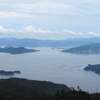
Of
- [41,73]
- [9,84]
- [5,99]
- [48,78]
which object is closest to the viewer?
[5,99]

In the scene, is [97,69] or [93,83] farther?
[97,69]

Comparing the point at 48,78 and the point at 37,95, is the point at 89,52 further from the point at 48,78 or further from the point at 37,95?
the point at 37,95

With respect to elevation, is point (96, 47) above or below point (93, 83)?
above

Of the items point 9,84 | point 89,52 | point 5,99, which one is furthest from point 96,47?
point 5,99

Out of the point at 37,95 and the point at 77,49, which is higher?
the point at 77,49

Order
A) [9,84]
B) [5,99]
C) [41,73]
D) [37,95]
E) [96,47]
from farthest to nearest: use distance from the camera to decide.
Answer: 1. [96,47]
2. [41,73]
3. [9,84]
4. [37,95]
5. [5,99]

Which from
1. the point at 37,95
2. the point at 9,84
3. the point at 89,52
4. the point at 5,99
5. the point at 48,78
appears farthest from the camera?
the point at 89,52

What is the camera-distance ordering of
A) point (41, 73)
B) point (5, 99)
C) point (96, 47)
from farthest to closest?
point (96, 47)
point (41, 73)
point (5, 99)

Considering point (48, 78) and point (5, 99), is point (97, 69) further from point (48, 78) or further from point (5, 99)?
point (5, 99)

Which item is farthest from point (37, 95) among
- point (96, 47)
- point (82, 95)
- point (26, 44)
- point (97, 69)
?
point (26, 44)
